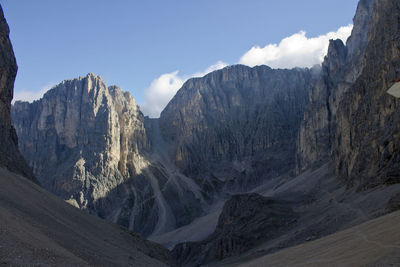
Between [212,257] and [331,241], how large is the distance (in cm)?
3949

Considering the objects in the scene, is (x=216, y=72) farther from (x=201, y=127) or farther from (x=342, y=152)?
(x=342, y=152)

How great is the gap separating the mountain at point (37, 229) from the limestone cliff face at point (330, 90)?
208ft

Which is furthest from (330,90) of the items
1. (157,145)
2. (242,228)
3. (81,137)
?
(157,145)

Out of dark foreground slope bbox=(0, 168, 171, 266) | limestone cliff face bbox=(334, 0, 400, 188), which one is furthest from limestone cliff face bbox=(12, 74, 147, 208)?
dark foreground slope bbox=(0, 168, 171, 266)

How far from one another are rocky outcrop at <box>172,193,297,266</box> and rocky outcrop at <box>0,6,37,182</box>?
91.3 feet

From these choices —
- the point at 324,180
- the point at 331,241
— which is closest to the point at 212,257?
the point at 324,180

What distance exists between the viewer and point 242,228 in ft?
186

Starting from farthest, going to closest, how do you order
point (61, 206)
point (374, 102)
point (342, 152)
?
point (342, 152) → point (374, 102) → point (61, 206)

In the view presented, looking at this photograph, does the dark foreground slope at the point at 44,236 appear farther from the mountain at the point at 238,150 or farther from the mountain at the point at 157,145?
the mountain at the point at 157,145

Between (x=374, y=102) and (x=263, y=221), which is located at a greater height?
(x=374, y=102)

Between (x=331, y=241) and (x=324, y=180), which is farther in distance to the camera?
(x=324, y=180)

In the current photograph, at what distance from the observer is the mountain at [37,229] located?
13.1 meters

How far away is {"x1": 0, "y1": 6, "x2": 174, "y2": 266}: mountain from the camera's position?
13148 mm

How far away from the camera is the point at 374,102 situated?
50.7 metres
